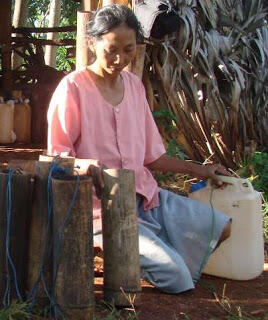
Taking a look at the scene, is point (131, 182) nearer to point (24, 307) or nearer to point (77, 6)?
point (24, 307)

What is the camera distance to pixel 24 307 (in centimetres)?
265

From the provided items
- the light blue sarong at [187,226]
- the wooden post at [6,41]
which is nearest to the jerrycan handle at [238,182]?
the light blue sarong at [187,226]

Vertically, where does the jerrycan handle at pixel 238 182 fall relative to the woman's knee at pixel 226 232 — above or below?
above

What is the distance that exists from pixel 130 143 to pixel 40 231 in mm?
694

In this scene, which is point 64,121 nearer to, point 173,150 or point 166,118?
point 173,150

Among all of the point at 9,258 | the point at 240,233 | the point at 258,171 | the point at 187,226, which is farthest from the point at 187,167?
the point at 258,171

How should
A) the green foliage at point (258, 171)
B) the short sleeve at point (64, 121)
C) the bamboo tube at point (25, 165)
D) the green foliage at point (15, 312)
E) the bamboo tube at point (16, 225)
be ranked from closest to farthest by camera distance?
1. the green foliage at point (15, 312)
2. the bamboo tube at point (16, 225)
3. the bamboo tube at point (25, 165)
4. the short sleeve at point (64, 121)
5. the green foliage at point (258, 171)

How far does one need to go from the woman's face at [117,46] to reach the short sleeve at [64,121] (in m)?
0.21

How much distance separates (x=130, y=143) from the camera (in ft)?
10.3

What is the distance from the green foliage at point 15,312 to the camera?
2547mm

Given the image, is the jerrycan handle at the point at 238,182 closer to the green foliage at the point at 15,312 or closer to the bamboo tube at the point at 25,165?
the bamboo tube at the point at 25,165

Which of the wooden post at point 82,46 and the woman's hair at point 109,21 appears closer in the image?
the woman's hair at point 109,21

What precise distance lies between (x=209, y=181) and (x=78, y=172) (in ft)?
3.31

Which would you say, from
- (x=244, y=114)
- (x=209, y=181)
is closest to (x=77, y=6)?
(x=244, y=114)
